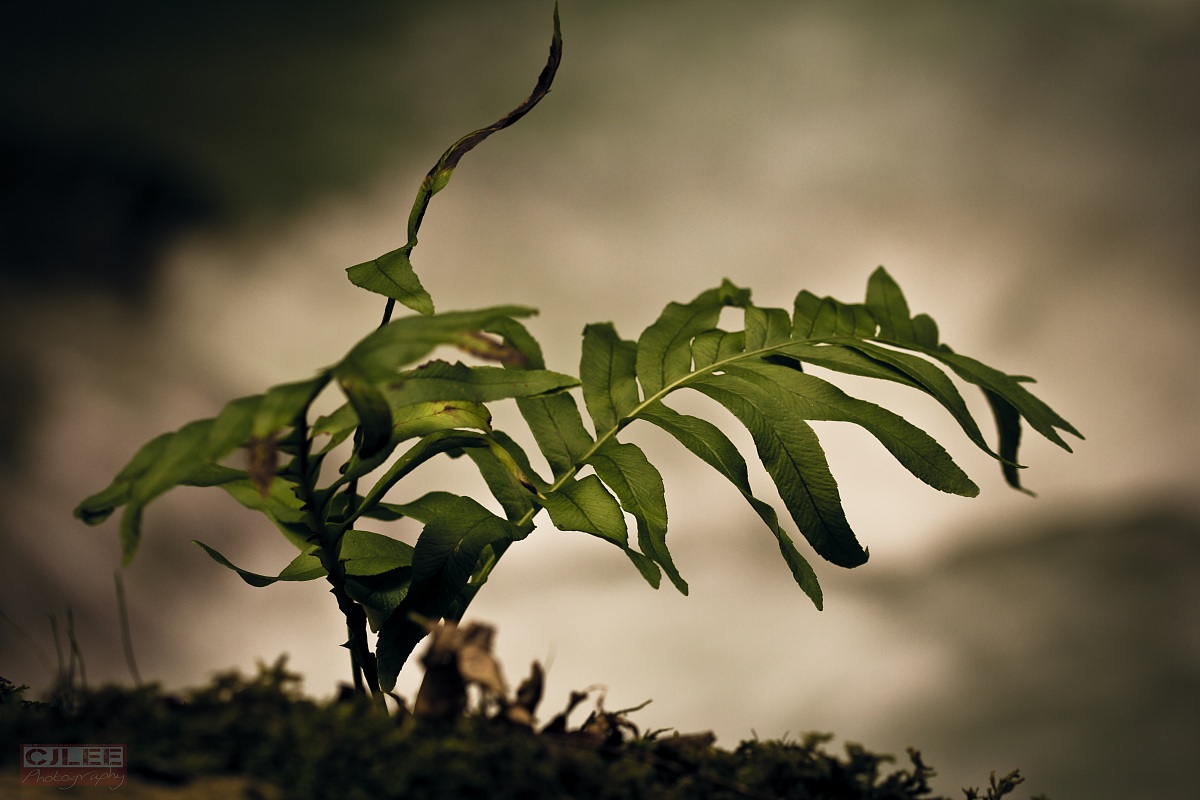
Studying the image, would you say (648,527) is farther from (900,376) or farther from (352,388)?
(352,388)

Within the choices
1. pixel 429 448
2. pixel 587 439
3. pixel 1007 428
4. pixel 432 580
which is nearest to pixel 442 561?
pixel 432 580

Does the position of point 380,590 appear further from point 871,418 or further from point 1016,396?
point 1016,396

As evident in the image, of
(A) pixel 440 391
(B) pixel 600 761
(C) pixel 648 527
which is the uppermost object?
(A) pixel 440 391

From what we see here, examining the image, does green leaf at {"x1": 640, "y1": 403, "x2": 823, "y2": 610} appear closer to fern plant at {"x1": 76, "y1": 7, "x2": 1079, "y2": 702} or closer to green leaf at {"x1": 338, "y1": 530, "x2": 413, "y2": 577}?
fern plant at {"x1": 76, "y1": 7, "x2": 1079, "y2": 702}

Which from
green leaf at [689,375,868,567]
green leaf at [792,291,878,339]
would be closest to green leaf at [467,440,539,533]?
green leaf at [689,375,868,567]

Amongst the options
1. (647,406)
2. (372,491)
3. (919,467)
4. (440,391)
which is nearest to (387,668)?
(372,491)

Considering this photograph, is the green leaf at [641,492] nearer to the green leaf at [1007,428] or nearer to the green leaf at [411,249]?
the green leaf at [411,249]
